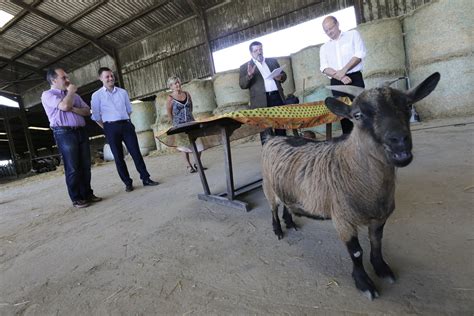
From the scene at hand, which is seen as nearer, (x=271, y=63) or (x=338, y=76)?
(x=338, y=76)

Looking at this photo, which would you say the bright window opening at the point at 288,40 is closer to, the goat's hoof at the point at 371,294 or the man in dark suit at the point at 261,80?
the man in dark suit at the point at 261,80

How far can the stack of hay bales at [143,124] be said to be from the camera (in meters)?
13.1

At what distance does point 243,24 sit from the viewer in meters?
11.8

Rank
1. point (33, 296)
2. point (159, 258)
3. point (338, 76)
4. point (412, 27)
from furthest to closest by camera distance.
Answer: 1. point (412, 27)
2. point (338, 76)
3. point (159, 258)
4. point (33, 296)

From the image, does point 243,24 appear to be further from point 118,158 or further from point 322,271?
point 322,271

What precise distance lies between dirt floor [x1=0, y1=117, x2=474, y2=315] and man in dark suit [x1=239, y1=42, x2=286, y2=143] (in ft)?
5.09

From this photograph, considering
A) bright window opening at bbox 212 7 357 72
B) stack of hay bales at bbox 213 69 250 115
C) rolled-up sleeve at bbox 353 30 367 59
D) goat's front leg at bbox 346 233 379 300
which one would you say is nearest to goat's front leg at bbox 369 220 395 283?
goat's front leg at bbox 346 233 379 300

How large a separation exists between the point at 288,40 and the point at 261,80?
804cm

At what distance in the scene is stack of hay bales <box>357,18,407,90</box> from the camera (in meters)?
7.09

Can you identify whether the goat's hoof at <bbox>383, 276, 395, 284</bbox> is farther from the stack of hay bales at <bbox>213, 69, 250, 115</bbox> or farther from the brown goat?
the stack of hay bales at <bbox>213, 69, 250, 115</bbox>

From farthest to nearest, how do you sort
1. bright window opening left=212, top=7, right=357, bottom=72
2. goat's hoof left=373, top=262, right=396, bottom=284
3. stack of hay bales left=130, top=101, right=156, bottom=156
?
stack of hay bales left=130, top=101, right=156, bottom=156
bright window opening left=212, top=7, right=357, bottom=72
goat's hoof left=373, top=262, right=396, bottom=284

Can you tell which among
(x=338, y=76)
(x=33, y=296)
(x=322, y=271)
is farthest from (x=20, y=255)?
(x=338, y=76)

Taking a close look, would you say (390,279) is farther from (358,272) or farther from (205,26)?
(205,26)

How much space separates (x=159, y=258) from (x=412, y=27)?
7.94 meters
